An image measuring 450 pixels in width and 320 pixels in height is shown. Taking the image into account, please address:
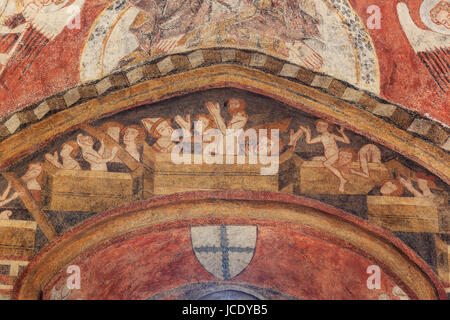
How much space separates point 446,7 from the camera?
8.84 meters

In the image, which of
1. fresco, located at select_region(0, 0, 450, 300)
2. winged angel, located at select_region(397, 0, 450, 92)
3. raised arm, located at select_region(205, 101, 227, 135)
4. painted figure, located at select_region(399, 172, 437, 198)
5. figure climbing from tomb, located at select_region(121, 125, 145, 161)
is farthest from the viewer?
raised arm, located at select_region(205, 101, 227, 135)

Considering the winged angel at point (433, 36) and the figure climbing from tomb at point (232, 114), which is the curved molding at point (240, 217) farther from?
the winged angel at point (433, 36)

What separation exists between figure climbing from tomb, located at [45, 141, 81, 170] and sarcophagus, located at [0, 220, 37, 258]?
68 cm

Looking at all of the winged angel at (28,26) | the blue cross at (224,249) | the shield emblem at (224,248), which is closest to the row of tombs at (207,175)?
the shield emblem at (224,248)

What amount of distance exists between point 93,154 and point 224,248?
1.83 metres

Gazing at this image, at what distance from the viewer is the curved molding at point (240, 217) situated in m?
8.91

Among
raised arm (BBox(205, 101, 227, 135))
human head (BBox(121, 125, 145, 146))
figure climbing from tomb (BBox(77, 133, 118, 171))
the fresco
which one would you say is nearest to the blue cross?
the fresco

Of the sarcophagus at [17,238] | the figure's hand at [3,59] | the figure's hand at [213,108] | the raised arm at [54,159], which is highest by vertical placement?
the figure's hand at [3,59]

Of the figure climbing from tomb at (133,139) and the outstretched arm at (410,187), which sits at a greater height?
the figure climbing from tomb at (133,139)

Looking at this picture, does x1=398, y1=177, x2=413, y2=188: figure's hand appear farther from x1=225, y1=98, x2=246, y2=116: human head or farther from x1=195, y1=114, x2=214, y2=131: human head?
x1=195, y1=114, x2=214, y2=131: human head

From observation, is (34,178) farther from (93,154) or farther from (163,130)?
(163,130)

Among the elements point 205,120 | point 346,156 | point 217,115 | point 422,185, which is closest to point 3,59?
point 205,120

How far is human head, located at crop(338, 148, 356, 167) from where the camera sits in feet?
30.9

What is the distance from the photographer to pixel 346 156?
944 cm
